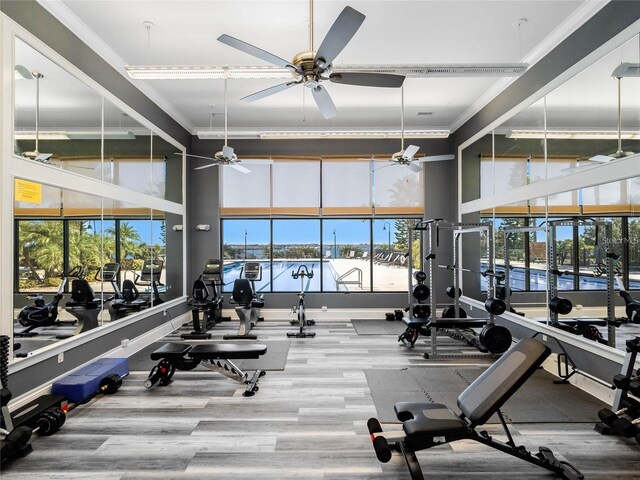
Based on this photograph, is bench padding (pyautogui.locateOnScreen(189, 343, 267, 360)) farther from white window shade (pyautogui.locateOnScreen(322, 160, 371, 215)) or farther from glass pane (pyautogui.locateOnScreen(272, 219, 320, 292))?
white window shade (pyautogui.locateOnScreen(322, 160, 371, 215))

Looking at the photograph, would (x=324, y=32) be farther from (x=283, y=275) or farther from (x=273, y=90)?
(x=283, y=275)

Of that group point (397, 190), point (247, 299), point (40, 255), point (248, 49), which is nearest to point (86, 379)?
point (40, 255)

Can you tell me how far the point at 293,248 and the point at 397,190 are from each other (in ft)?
8.58

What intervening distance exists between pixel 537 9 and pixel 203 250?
21.9ft

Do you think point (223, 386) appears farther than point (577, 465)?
Yes

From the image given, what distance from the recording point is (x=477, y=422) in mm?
2312

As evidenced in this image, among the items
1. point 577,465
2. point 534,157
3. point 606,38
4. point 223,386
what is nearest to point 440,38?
point 606,38

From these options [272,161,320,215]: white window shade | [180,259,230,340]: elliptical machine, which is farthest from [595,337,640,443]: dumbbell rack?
[272,161,320,215]: white window shade

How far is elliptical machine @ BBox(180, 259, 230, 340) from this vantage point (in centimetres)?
585

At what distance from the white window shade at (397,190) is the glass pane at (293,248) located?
1484mm

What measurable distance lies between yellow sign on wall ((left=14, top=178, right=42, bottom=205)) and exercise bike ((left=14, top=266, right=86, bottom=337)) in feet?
2.88

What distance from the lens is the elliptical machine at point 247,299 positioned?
228 inches

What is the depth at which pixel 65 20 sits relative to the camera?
140 inches

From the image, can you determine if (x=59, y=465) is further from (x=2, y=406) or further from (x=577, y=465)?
(x=577, y=465)
